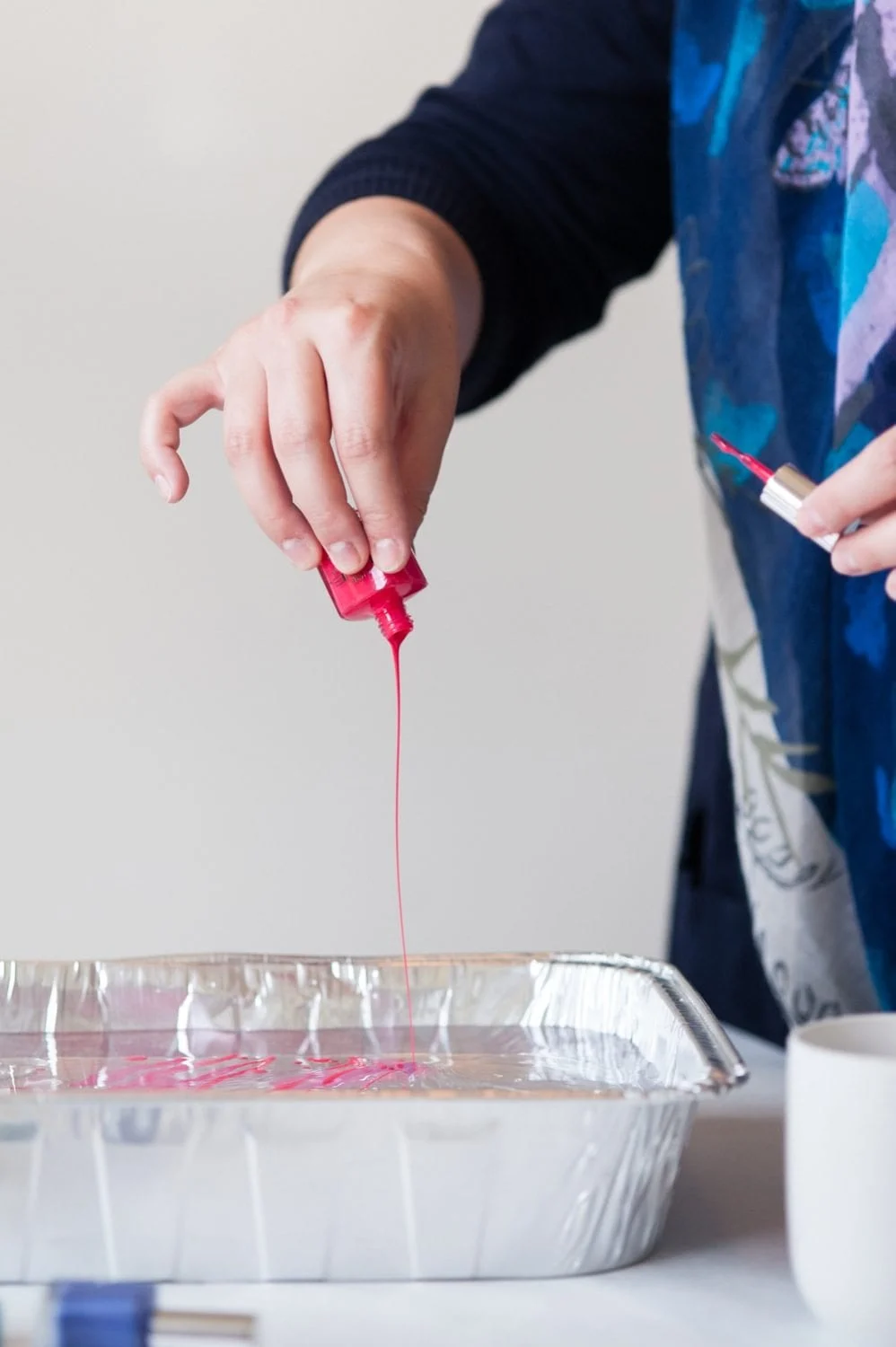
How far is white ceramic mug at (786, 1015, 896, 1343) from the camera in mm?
411

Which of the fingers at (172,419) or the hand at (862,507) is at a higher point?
the fingers at (172,419)

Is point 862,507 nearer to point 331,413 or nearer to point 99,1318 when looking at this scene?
point 331,413

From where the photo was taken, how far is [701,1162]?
590 millimetres

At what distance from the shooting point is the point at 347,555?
25.1 inches

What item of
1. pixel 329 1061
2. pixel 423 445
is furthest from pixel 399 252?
pixel 329 1061

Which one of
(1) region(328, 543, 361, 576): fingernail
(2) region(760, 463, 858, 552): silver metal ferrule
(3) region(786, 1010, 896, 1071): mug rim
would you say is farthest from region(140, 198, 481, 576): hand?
(3) region(786, 1010, 896, 1071): mug rim

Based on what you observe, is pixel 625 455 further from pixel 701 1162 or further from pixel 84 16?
pixel 701 1162

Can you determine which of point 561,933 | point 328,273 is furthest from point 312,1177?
point 561,933

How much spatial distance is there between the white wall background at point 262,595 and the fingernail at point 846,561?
1.07 meters

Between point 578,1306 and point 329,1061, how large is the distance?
20 centimetres

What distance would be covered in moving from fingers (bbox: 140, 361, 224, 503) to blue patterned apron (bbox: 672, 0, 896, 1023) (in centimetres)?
29

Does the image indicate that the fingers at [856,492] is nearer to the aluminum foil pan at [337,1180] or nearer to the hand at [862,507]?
the hand at [862,507]

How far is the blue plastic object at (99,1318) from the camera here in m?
0.36

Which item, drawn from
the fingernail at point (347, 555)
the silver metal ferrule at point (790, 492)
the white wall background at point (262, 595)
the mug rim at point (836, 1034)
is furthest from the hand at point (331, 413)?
the white wall background at point (262, 595)
